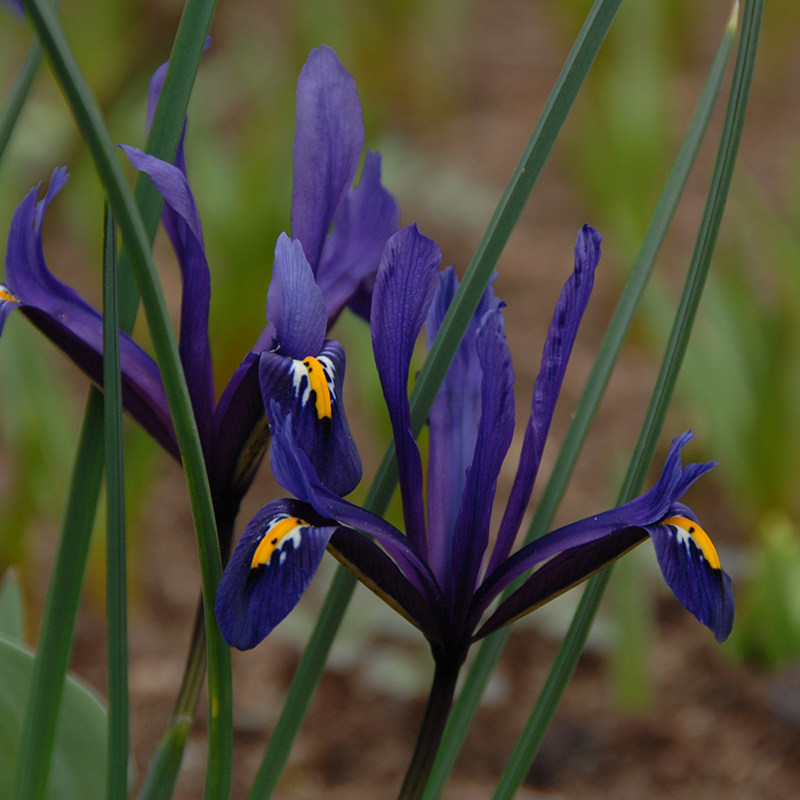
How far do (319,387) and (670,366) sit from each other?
187 mm

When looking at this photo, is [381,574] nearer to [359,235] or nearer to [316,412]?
[316,412]

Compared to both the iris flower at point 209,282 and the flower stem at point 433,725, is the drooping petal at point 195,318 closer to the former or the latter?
the iris flower at point 209,282

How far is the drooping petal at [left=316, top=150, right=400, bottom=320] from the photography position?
514 mm

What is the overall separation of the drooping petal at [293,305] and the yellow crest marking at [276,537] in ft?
0.23

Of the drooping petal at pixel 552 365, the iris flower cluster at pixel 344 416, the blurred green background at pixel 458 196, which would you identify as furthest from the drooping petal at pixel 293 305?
the blurred green background at pixel 458 196

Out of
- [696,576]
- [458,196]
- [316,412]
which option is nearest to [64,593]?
[316,412]

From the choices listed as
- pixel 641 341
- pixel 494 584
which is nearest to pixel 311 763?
pixel 494 584

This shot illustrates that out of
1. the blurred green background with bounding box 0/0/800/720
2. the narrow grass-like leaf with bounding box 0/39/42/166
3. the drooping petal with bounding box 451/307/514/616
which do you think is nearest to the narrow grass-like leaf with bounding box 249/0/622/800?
the drooping petal with bounding box 451/307/514/616

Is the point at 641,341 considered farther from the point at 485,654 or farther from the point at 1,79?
the point at 1,79

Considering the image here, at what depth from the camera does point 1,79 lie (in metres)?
1.90

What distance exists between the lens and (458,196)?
2.04 metres

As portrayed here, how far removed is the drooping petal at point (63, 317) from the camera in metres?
0.45

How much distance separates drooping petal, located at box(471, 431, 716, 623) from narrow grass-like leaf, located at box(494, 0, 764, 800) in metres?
0.05

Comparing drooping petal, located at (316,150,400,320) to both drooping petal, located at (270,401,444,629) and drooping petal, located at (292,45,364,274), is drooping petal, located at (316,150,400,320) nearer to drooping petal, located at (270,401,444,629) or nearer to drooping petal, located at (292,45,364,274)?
drooping petal, located at (292,45,364,274)
